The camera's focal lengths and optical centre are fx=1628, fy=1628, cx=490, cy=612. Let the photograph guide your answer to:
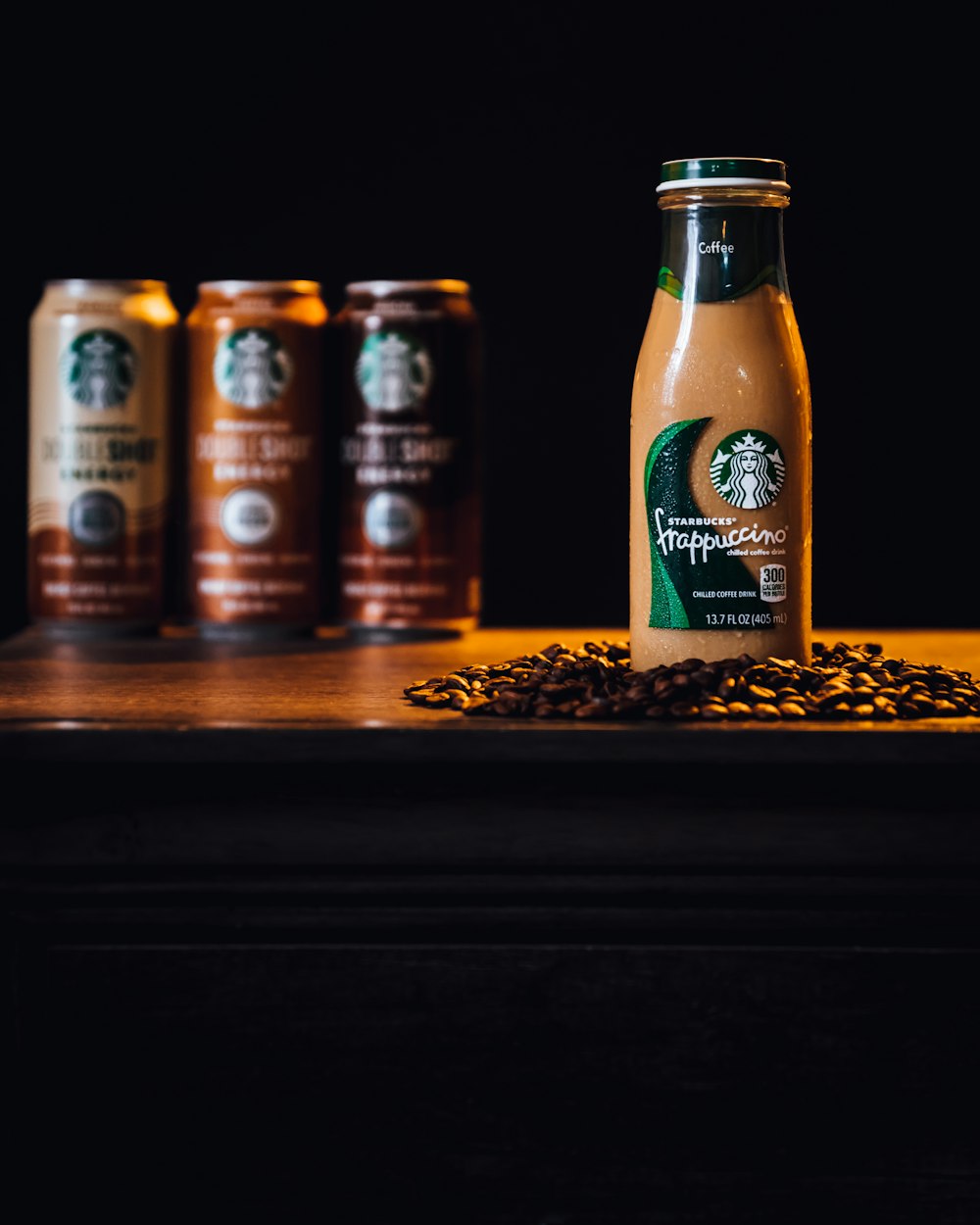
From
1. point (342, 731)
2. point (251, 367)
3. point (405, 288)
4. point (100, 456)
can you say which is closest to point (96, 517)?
point (100, 456)

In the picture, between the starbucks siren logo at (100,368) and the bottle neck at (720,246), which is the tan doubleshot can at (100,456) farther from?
the bottle neck at (720,246)

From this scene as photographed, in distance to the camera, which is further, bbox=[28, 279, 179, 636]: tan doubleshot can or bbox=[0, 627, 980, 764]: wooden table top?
bbox=[28, 279, 179, 636]: tan doubleshot can

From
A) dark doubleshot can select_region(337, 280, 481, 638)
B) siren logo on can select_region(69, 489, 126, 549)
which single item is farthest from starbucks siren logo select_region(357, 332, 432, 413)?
siren logo on can select_region(69, 489, 126, 549)

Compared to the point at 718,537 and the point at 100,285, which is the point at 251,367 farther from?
the point at 718,537

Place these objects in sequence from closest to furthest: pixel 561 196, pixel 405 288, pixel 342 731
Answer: pixel 342 731
pixel 405 288
pixel 561 196

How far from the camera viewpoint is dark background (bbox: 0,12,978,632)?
56.9 inches

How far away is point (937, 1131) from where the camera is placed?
0.81 m

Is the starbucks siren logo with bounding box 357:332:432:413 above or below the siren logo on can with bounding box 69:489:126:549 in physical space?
above

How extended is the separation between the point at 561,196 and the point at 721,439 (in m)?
0.59

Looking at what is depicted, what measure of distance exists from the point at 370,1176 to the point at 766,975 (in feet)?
0.74

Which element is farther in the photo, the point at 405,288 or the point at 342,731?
the point at 405,288

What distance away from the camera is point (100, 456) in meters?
1.25

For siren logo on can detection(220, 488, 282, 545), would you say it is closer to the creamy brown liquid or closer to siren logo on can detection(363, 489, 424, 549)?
siren logo on can detection(363, 489, 424, 549)

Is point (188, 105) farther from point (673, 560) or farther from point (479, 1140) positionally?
point (479, 1140)
